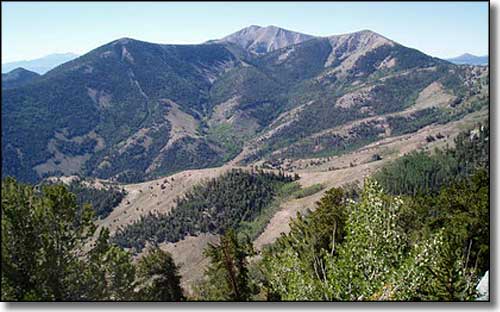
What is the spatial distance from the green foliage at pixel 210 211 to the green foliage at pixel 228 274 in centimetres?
5136

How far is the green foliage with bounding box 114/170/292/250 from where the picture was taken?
67.8 meters

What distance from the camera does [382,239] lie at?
23.3ft

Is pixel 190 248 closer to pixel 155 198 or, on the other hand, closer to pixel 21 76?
pixel 155 198

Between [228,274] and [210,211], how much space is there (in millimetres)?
59485

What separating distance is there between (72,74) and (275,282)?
7606 inches

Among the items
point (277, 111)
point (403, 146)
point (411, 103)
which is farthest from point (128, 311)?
point (277, 111)

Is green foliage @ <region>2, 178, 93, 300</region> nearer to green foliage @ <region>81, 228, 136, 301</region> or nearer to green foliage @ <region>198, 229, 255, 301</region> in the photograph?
green foliage @ <region>81, 228, 136, 301</region>

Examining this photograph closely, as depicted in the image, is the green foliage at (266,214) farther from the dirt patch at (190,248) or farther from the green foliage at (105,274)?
the green foliage at (105,274)

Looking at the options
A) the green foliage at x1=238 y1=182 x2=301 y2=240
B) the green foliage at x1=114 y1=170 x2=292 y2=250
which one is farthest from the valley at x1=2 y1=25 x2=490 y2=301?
the green foliage at x1=238 y1=182 x2=301 y2=240

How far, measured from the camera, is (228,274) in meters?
12.3

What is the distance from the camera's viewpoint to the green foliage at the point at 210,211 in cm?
6775

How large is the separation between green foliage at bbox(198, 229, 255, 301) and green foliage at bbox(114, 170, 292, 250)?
2022 inches

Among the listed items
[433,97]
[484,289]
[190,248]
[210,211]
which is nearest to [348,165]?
[210,211]

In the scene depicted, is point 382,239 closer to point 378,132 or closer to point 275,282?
point 275,282
